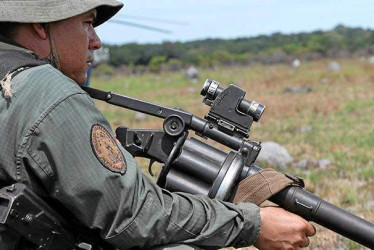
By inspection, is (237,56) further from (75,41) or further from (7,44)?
(7,44)

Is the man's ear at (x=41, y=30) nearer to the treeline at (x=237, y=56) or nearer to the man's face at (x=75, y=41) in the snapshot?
the man's face at (x=75, y=41)

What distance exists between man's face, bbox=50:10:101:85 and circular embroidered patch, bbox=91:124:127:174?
452 millimetres

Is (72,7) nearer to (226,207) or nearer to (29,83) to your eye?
(29,83)

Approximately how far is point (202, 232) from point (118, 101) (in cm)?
83

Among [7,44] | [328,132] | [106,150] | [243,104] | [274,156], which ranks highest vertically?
[243,104]

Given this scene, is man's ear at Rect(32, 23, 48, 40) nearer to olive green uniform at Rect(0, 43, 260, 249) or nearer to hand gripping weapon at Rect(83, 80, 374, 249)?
olive green uniform at Rect(0, 43, 260, 249)

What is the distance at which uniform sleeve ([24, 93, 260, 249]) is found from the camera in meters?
2.37

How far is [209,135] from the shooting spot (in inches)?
123

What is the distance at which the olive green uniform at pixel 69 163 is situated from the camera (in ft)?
7.75

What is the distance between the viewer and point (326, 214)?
289 centimetres

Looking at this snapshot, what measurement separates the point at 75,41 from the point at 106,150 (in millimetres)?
563

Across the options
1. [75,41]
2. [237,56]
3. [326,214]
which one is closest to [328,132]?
[326,214]

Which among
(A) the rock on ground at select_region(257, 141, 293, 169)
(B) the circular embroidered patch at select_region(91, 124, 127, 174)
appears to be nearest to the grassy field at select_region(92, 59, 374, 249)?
(A) the rock on ground at select_region(257, 141, 293, 169)

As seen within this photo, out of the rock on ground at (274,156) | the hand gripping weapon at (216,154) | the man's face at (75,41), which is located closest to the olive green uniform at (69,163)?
the man's face at (75,41)
